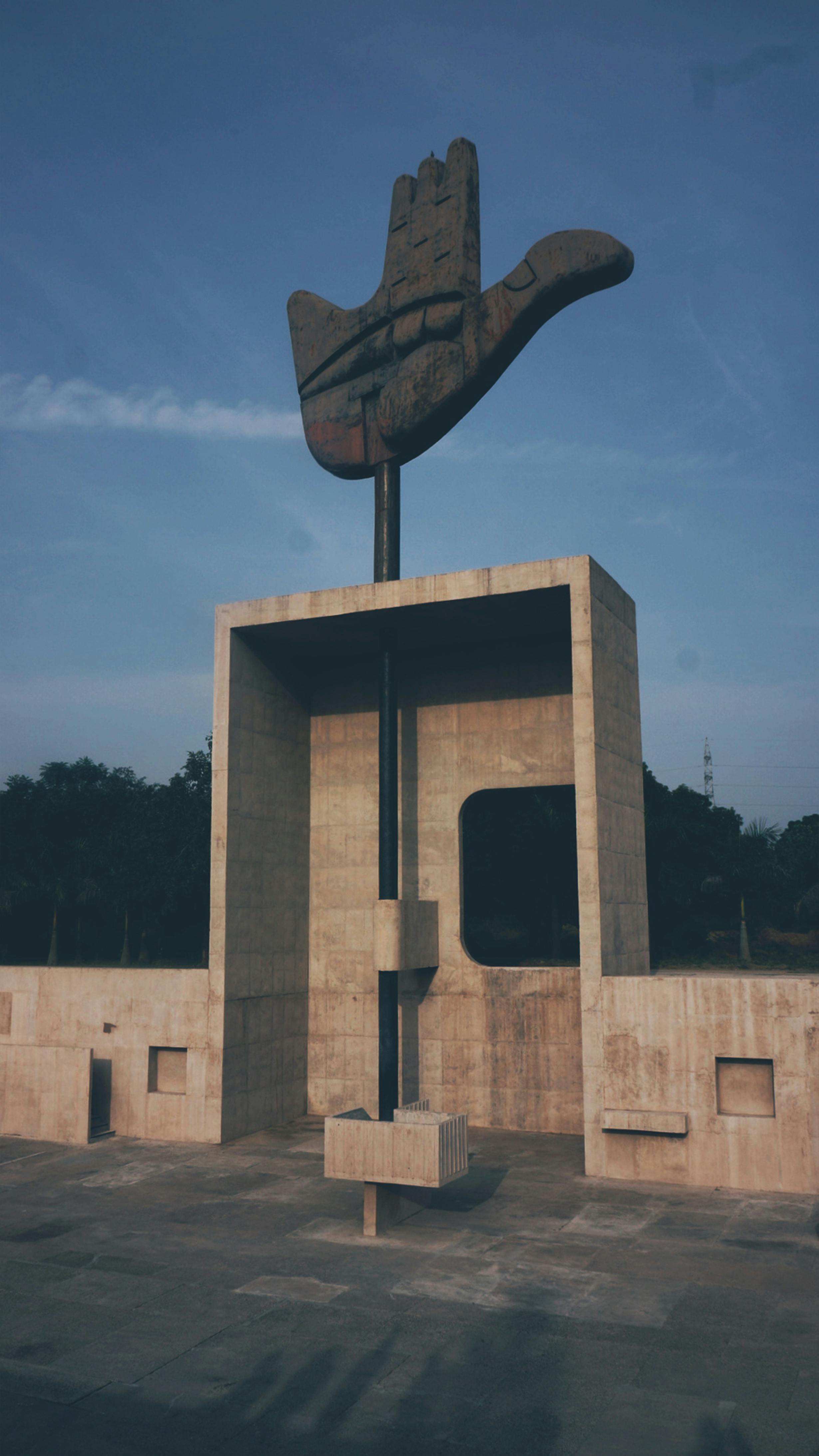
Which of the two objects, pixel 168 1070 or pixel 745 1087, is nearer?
pixel 745 1087

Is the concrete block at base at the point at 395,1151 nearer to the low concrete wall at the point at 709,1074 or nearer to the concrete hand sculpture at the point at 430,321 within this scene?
the low concrete wall at the point at 709,1074

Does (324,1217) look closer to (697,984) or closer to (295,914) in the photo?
(697,984)

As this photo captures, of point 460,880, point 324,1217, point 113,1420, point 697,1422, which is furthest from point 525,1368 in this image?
point 460,880

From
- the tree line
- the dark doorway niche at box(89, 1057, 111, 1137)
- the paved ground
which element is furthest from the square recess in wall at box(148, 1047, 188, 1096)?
the tree line

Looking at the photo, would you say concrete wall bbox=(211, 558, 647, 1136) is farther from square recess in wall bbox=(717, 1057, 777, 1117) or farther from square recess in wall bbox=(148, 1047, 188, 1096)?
square recess in wall bbox=(717, 1057, 777, 1117)

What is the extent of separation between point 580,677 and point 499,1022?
9.16 metres

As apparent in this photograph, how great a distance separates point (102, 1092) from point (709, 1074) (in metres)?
14.4

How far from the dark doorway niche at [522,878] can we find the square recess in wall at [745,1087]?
30491 mm

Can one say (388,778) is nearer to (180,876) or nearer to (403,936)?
(403,936)

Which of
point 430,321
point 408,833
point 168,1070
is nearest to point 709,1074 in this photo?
point 408,833

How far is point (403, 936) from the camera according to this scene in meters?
23.1

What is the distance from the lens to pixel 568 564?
22.5 meters

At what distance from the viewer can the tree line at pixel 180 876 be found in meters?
55.5

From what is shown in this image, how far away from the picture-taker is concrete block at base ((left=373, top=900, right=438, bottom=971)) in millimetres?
22891
